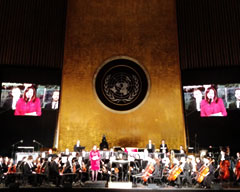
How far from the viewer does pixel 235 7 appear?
11.7 m

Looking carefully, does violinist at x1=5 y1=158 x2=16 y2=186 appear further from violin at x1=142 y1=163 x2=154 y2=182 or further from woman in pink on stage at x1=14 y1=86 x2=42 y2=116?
violin at x1=142 y1=163 x2=154 y2=182

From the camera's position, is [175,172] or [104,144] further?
[104,144]

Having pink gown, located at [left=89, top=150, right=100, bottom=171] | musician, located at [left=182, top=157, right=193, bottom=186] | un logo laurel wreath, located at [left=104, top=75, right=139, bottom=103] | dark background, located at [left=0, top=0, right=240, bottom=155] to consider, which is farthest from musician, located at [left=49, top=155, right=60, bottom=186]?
un logo laurel wreath, located at [left=104, top=75, right=139, bottom=103]

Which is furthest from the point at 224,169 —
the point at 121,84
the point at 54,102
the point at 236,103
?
the point at 54,102

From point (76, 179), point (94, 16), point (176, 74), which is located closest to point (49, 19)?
point (94, 16)

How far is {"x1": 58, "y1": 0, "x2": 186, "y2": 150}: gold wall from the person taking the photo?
11328 mm

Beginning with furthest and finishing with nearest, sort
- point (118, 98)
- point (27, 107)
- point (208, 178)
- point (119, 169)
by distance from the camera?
point (118, 98), point (27, 107), point (119, 169), point (208, 178)

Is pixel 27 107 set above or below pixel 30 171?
above

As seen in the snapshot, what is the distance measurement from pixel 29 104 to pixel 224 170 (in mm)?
8618

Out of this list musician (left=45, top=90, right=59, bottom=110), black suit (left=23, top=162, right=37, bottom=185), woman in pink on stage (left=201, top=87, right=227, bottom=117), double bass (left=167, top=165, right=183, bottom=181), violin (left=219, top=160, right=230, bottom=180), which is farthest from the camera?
musician (left=45, top=90, right=59, bottom=110)

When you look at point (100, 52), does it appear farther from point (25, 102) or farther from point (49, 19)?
point (25, 102)

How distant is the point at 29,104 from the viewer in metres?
11.3

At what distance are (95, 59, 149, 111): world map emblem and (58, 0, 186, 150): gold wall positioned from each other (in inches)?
12.1

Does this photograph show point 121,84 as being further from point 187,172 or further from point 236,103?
point 187,172
